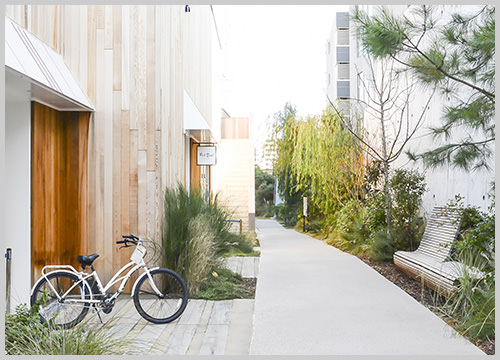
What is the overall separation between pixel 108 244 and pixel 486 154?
4791 mm

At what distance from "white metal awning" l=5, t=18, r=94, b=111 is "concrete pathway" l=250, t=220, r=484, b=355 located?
3033 mm

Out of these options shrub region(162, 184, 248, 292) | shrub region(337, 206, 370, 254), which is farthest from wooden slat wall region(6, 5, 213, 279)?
shrub region(337, 206, 370, 254)

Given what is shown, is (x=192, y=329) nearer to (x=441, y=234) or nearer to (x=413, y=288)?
(x=413, y=288)

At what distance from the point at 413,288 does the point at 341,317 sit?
2.07 meters

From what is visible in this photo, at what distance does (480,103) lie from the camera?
5.11 metres

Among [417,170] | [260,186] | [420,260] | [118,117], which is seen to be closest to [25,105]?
[118,117]

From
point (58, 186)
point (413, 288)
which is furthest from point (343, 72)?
point (58, 186)

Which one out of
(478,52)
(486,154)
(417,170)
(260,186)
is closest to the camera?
(478,52)

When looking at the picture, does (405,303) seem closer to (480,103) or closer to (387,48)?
(480,103)

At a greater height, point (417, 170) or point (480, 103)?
point (480, 103)

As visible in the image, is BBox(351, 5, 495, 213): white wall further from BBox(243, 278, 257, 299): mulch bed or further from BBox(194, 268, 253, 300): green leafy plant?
BBox(194, 268, 253, 300): green leafy plant

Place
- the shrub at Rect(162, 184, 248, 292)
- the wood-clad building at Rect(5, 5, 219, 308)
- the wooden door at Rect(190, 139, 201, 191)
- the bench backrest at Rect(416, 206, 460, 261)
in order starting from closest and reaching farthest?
the wood-clad building at Rect(5, 5, 219, 308), the shrub at Rect(162, 184, 248, 292), the bench backrest at Rect(416, 206, 460, 261), the wooden door at Rect(190, 139, 201, 191)

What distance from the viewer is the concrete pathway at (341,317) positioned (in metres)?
4.01

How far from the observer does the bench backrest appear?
662 cm
